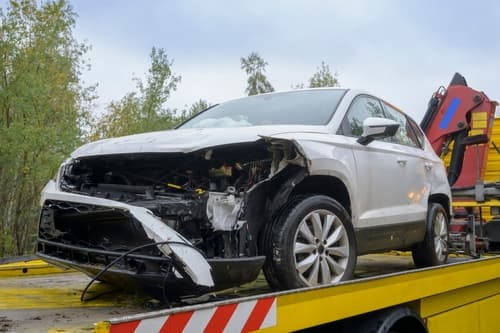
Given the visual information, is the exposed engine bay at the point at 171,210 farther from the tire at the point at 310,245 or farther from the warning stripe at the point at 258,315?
the warning stripe at the point at 258,315

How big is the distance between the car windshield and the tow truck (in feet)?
3.80

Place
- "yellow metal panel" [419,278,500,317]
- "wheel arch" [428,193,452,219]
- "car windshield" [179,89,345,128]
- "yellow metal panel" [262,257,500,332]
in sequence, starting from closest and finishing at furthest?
"yellow metal panel" [262,257,500,332], "car windshield" [179,89,345,128], "yellow metal panel" [419,278,500,317], "wheel arch" [428,193,452,219]

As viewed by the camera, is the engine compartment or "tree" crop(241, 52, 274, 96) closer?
the engine compartment

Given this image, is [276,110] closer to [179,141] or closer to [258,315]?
[179,141]

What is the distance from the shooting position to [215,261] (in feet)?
9.20

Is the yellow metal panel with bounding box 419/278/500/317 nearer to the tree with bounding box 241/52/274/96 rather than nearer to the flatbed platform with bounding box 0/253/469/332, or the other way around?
the flatbed platform with bounding box 0/253/469/332

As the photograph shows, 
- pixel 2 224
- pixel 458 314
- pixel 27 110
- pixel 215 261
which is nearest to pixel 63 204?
pixel 215 261

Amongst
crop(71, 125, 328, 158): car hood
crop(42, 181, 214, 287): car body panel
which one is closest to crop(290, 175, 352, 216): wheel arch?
crop(71, 125, 328, 158): car hood

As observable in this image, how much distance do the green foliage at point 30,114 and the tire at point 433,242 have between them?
11268 mm

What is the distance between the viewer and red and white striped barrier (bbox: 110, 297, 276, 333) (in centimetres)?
205

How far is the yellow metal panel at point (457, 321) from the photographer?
4.16 meters

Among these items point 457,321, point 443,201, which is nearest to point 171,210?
point 457,321

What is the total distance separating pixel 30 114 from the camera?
14.9 m

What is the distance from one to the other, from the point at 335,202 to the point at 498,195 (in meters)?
3.72
